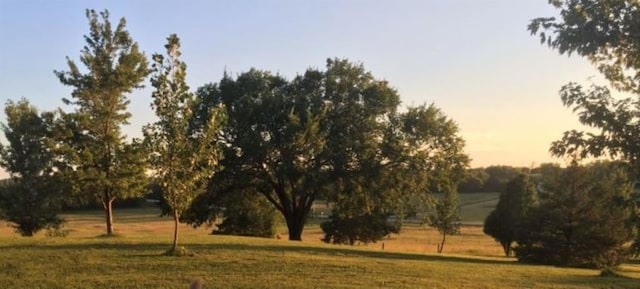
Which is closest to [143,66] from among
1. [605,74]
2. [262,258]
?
[262,258]

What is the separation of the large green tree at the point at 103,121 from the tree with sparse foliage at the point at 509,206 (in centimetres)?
3116

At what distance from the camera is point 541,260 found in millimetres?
30609

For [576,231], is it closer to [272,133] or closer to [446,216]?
[272,133]

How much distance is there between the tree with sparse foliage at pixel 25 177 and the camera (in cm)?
3853

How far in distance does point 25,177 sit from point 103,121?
568 inches

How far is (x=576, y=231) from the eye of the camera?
3053 centimetres

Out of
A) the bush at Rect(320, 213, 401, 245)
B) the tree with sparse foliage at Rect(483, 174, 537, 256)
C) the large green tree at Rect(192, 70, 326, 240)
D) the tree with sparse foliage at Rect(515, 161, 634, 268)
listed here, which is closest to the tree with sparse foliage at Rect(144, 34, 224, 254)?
the large green tree at Rect(192, 70, 326, 240)

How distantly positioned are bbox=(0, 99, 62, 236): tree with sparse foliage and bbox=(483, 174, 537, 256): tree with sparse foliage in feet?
108

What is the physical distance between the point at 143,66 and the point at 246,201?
43.7 feet

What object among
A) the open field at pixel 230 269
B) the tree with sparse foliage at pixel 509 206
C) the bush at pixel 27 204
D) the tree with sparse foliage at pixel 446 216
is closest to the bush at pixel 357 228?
the tree with sparse foliage at pixel 446 216

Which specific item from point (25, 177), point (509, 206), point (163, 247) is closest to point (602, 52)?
point (163, 247)

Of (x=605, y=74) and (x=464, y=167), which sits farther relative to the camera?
(x=464, y=167)

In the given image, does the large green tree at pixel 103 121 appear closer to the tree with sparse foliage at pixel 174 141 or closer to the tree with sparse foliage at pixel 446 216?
the tree with sparse foliage at pixel 174 141

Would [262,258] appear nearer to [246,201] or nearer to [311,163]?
[311,163]
